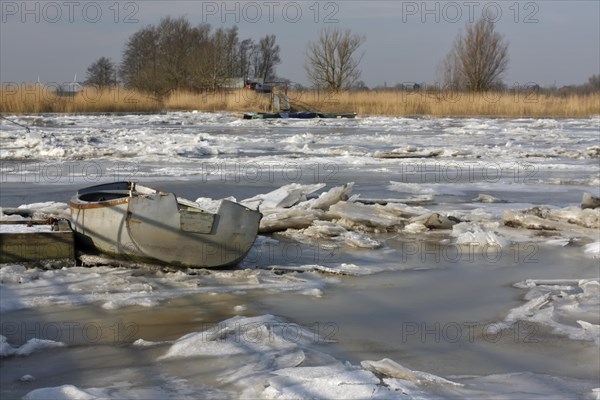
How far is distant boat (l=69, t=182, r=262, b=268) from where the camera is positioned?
697cm

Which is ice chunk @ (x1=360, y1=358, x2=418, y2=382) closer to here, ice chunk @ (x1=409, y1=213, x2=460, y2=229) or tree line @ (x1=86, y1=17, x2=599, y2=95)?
ice chunk @ (x1=409, y1=213, x2=460, y2=229)

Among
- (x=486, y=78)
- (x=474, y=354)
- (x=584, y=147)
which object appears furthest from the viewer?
(x=486, y=78)

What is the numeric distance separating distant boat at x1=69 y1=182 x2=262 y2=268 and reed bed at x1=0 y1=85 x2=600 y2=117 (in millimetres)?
31016

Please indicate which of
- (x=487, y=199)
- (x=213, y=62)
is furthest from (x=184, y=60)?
(x=487, y=199)

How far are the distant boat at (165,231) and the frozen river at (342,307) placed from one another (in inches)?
6.7

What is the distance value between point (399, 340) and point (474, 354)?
20.5 inches

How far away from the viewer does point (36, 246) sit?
7.11 m

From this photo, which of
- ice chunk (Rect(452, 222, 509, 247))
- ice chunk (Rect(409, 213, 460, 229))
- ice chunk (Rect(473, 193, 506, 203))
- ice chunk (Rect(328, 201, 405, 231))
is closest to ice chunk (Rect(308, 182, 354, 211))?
ice chunk (Rect(328, 201, 405, 231))

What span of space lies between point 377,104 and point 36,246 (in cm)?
3669

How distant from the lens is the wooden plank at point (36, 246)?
7.07 m

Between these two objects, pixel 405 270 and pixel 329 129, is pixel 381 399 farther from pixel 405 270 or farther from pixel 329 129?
pixel 329 129

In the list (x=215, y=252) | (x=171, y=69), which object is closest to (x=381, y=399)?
(x=215, y=252)

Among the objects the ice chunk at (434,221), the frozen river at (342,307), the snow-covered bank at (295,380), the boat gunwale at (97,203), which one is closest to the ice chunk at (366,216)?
the frozen river at (342,307)

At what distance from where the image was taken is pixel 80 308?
19.6ft
